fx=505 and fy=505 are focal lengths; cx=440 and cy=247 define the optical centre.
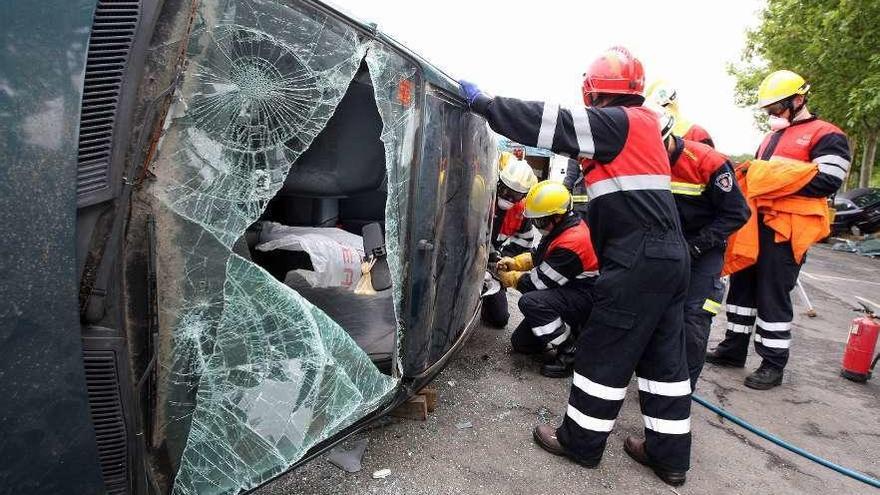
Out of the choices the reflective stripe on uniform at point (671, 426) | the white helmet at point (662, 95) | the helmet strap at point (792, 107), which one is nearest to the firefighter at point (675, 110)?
the white helmet at point (662, 95)

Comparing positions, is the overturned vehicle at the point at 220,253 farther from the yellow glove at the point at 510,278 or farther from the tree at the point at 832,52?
the tree at the point at 832,52

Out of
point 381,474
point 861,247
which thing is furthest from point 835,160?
point 861,247

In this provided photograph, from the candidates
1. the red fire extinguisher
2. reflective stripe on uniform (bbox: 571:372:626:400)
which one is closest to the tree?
the red fire extinguisher

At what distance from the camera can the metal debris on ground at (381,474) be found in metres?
2.13

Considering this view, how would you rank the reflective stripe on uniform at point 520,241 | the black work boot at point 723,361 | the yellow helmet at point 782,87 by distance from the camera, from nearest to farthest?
1. the yellow helmet at point 782,87
2. the black work boot at point 723,361
3. the reflective stripe on uniform at point 520,241

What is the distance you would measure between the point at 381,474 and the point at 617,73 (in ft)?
6.75

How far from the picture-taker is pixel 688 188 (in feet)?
10.3

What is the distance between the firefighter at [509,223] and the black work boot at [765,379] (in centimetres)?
182

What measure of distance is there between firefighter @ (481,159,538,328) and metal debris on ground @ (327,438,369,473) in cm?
208

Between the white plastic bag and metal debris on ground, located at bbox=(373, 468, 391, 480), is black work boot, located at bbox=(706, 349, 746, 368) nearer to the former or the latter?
metal debris on ground, located at bbox=(373, 468, 391, 480)

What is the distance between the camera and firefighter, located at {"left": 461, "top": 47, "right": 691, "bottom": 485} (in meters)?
2.17

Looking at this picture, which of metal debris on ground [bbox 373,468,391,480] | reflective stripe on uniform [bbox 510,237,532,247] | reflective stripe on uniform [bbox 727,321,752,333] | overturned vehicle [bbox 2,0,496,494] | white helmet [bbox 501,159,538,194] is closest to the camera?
overturned vehicle [bbox 2,0,496,494]

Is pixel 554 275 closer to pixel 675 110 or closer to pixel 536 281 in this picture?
pixel 536 281

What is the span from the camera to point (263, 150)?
157cm
